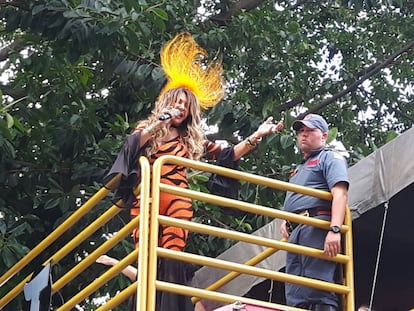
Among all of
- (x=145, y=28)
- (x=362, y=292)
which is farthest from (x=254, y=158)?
(x=362, y=292)

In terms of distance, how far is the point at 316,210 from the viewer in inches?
200

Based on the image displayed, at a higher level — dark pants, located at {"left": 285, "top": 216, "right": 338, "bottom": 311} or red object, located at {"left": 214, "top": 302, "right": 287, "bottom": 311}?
dark pants, located at {"left": 285, "top": 216, "right": 338, "bottom": 311}

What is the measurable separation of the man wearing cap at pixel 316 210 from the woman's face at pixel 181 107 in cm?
62

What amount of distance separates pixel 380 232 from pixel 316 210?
70 centimetres

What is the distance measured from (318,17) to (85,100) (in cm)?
455

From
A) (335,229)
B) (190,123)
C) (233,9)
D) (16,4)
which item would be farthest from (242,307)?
(233,9)

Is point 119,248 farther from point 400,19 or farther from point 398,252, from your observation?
point 400,19

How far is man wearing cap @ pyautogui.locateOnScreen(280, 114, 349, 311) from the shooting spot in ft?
16.1

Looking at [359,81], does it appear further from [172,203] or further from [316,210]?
[172,203]

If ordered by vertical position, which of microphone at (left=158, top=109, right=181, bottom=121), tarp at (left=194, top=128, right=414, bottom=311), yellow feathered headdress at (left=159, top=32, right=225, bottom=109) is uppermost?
yellow feathered headdress at (left=159, top=32, right=225, bottom=109)

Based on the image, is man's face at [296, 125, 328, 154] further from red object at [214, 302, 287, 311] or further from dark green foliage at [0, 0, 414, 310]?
dark green foliage at [0, 0, 414, 310]

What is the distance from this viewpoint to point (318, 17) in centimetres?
1236

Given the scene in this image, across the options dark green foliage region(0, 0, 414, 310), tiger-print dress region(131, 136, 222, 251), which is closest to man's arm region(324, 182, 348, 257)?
tiger-print dress region(131, 136, 222, 251)

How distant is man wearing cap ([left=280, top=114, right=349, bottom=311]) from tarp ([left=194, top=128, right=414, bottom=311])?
202mm
